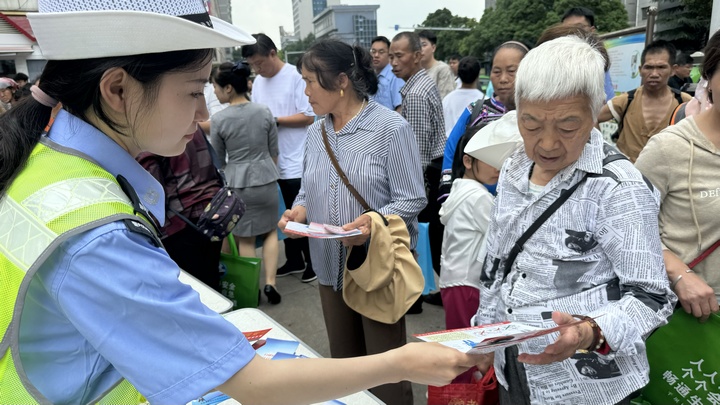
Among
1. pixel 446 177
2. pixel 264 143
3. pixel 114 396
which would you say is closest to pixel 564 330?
pixel 114 396

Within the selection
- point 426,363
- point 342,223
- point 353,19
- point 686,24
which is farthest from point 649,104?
point 353,19

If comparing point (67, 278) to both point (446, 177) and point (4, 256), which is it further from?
point (446, 177)

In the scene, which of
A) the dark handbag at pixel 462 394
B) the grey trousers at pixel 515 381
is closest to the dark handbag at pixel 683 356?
the grey trousers at pixel 515 381

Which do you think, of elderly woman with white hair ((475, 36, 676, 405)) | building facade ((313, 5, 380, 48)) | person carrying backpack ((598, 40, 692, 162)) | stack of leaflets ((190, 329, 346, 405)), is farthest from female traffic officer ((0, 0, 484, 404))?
building facade ((313, 5, 380, 48))

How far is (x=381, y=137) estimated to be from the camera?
2361 mm

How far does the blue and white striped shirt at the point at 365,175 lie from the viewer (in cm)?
235

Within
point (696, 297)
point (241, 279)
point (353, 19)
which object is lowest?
point (241, 279)

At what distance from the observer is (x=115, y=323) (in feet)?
2.71

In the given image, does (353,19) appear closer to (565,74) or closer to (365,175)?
(365,175)

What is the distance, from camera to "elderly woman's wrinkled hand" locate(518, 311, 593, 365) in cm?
127

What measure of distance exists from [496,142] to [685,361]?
3.66 feet

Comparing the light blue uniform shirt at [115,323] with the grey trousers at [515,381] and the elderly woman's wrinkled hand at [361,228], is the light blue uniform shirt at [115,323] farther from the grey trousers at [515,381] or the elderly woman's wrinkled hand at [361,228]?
the elderly woman's wrinkled hand at [361,228]

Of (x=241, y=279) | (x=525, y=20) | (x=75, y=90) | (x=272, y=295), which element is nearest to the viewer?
(x=75, y=90)

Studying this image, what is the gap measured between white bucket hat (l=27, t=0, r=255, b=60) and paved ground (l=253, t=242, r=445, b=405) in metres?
2.83
